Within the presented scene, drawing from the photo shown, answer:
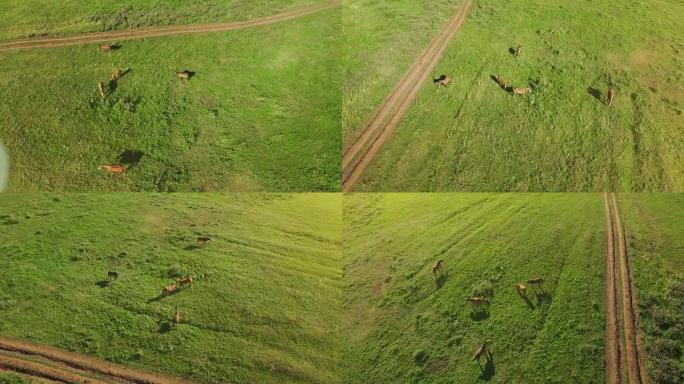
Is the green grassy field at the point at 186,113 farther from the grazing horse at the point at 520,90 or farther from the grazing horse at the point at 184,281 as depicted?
the grazing horse at the point at 520,90

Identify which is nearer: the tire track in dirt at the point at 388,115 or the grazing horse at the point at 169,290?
the grazing horse at the point at 169,290

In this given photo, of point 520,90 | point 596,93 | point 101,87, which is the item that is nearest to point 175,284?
point 101,87

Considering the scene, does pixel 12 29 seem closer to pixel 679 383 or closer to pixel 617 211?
pixel 617 211

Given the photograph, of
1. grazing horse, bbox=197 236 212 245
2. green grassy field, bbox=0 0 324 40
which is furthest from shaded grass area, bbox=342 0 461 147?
grazing horse, bbox=197 236 212 245

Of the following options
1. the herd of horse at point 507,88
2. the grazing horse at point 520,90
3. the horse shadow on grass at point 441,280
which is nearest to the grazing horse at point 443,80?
the herd of horse at point 507,88

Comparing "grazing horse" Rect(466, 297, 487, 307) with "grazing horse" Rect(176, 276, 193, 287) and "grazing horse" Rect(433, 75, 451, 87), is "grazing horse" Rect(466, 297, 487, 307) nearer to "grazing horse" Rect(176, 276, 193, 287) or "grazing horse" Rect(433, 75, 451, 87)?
"grazing horse" Rect(433, 75, 451, 87)

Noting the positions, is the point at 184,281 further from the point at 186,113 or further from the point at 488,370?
the point at 488,370
